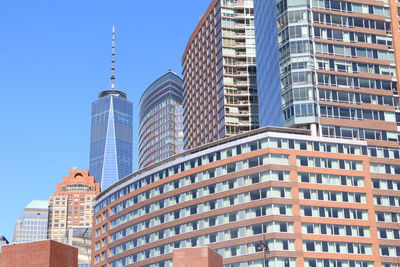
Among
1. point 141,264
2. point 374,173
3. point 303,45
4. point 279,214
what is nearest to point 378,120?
point 374,173

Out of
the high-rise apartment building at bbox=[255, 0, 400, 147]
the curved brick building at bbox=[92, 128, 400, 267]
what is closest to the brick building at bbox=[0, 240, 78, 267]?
the curved brick building at bbox=[92, 128, 400, 267]

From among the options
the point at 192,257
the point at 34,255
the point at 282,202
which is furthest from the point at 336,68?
the point at 34,255

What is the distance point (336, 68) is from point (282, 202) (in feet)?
114

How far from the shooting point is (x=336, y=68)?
149 meters

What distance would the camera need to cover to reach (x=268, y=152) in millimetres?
134250

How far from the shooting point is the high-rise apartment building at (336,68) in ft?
472

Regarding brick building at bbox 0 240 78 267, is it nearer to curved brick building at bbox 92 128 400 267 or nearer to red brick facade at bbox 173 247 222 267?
red brick facade at bbox 173 247 222 267

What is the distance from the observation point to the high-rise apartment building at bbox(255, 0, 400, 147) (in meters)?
144

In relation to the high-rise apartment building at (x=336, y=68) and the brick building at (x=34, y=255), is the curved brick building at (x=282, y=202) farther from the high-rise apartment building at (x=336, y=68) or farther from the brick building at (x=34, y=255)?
the brick building at (x=34, y=255)

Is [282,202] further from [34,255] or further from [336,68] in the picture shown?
[34,255]

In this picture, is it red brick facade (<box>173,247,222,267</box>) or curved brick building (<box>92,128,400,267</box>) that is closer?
red brick facade (<box>173,247,222,267</box>)

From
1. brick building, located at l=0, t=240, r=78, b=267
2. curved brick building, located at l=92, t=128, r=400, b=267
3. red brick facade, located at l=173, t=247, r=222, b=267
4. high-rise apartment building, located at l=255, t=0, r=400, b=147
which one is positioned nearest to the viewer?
brick building, located at l=0, t=240, r=78, b=267

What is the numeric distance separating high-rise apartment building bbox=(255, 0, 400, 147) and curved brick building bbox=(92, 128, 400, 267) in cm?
491

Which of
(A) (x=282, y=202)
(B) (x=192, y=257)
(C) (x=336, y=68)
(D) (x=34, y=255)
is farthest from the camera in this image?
(C) (x=336, y=68)
